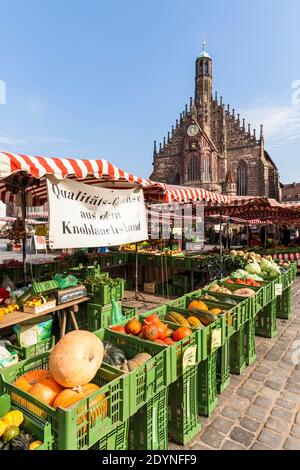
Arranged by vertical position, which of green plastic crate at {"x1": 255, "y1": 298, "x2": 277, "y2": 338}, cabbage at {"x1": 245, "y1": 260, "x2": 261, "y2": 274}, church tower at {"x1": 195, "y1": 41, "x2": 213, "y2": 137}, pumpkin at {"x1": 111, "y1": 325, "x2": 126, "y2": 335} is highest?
church tower at {"x1": 195, "y1": 41, "x2": 213, "y2": 137}

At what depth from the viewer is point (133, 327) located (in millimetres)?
2939

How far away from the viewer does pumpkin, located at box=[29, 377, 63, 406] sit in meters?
1.87

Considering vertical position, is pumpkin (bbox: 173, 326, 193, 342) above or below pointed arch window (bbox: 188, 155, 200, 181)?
below

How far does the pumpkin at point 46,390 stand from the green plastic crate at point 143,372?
508 mm

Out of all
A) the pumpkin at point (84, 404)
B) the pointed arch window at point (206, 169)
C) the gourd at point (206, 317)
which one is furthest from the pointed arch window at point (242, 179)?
the pumpkin at point (84, 404)

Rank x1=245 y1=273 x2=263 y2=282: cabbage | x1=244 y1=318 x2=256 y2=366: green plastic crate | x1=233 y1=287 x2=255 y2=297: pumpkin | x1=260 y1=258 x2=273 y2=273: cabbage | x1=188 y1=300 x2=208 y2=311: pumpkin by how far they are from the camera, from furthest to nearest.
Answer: x1=260 y1=258 x2=273 y2=273: cabbage
x1=245 y1=273 x2=263 y2=282: cabbage
x1=233 y1=287 x2=255 y2=297: pumpkin
x1=244 y1=318 x2=256 y2=366: green plastic crate
x1=188 y1=300 x2=208 y2=311: pumpkin

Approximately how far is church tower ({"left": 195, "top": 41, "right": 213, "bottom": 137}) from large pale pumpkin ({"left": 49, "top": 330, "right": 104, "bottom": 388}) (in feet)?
156

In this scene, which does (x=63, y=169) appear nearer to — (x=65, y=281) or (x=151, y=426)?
(x=65, y=281)

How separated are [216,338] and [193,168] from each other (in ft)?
139

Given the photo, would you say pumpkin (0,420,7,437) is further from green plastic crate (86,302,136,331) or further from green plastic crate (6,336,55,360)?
green plastic crate (86,302,136,331)

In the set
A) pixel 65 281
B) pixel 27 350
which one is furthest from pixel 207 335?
pixel 65 281

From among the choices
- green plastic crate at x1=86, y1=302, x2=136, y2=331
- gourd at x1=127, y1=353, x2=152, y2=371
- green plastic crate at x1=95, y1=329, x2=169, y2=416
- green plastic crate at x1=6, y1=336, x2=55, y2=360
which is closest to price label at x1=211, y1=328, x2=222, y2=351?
green plastic crate at x1=95, y1=329, x2=169, y2=416
